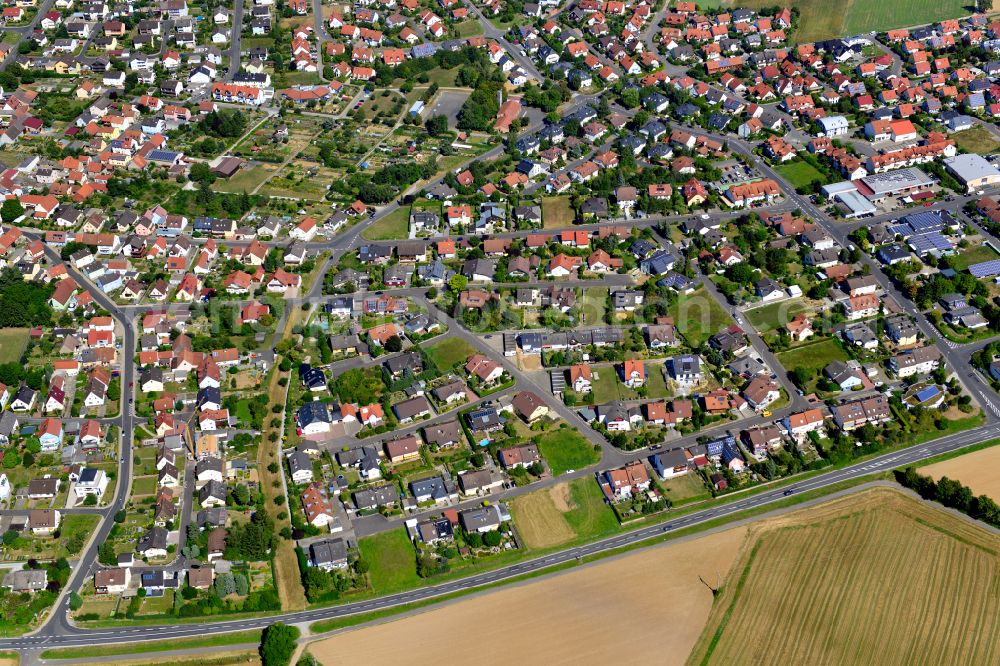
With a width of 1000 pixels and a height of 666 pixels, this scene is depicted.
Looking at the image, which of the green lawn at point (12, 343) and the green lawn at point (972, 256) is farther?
the green lawn at point (972, 256)

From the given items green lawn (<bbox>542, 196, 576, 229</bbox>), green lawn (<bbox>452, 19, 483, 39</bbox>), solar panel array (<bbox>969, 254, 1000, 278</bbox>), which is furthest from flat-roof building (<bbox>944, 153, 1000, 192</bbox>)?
green lawn (<bbox>452, 19, 483, 39</bbox>)

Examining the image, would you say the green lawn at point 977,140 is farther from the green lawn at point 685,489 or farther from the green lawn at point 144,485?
the green lawn at point 144,485

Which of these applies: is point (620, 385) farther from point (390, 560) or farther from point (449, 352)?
point (390, 560)

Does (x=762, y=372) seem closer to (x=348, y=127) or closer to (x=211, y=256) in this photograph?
(x=211, y=256)

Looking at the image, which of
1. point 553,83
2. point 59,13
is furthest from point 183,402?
point 59,13

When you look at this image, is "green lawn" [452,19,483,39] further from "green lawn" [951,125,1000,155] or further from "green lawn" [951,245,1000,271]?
"green lawn" [951,245,1000,271]

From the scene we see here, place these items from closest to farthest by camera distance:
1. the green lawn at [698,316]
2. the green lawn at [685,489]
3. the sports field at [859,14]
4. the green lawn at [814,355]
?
the green lawn at [685,489] → the green lawn at [814,355] → the green lawn at [698,316] → the sports field at [859,14]

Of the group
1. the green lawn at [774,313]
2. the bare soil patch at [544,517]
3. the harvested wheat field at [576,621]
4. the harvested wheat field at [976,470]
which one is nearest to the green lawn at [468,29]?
the green lawn at [774,313]

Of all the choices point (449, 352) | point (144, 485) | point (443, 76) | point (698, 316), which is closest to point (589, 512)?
point (449, 352)
